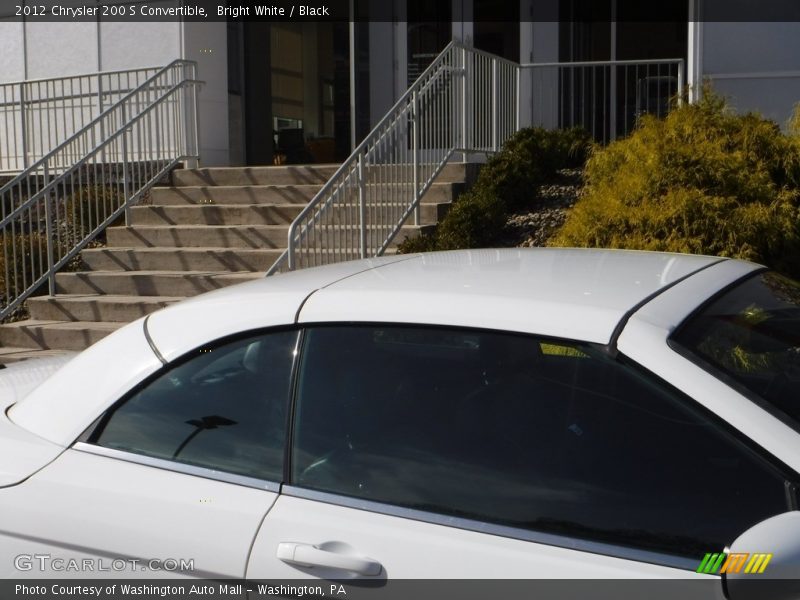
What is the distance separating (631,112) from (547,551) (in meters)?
11.3

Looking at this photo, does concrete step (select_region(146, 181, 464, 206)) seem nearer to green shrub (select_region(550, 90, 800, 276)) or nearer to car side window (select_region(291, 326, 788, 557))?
green shrub (select_region(550, 90, 800, 276))

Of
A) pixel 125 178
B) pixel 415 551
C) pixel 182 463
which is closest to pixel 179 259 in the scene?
pixel 125 178

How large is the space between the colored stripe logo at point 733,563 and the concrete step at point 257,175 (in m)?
8.99

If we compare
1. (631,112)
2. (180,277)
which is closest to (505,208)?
(180,277)

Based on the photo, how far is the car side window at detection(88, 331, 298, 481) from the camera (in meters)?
2.56

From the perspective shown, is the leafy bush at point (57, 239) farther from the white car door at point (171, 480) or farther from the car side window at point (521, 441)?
the car side window at point (521, 441)

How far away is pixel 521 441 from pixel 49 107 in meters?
12.4

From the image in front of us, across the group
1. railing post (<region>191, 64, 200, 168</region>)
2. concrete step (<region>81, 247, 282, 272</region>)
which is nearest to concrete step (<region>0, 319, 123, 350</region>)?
concrete step (<region>81, 247, 282, 272</region>)

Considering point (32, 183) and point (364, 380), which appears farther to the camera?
point (32, 183)

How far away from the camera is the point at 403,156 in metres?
9.57

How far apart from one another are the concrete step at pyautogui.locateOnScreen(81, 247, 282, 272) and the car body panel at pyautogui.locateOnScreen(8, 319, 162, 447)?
21.5 ft

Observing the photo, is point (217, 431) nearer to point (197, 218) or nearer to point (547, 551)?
point (547, 551)

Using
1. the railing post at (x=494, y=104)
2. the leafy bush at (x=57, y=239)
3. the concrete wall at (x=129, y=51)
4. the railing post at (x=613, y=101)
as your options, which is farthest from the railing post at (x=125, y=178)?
the railing post at (x=613, y=101)

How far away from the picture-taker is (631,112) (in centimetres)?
1266
